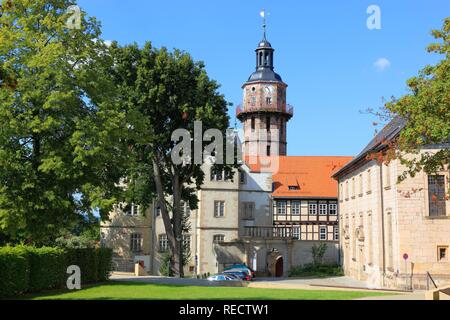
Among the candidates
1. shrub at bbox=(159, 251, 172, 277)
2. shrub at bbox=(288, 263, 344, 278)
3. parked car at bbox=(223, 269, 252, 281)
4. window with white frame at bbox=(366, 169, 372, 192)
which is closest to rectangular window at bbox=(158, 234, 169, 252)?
shrub at bbox=(159, 251, 172, 277)

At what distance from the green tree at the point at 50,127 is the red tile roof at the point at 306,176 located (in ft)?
125

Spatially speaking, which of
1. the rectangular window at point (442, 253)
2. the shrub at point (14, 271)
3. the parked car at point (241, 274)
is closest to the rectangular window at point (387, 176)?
the rectangular window at point (442, 253)

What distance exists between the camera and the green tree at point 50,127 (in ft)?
79.0

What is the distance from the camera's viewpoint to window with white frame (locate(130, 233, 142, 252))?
56.3 meters

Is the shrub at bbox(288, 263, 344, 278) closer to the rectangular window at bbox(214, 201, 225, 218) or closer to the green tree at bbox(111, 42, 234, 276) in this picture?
the rectangular window at bbox(214, 201, 225, 218)

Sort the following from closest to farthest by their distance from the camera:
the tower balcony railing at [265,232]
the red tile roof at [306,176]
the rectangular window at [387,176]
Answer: the rectangular window at [387,176], the tower balcony railing at [265,232], the red tile roof at [306,176]

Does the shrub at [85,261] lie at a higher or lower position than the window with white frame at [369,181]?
lower

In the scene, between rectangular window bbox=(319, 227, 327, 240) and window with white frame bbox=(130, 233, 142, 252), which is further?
rectangular window bbox=(319, 227, 327, 240)

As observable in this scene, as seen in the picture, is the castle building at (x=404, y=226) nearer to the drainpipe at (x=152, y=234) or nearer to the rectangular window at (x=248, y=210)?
the rectangular window at (x=248, y=210)

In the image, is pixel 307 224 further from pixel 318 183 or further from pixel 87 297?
pixel 87 297

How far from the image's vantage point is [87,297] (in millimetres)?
22172

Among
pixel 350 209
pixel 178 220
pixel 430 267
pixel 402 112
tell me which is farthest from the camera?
pixel 350 209

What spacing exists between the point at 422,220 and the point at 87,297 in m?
20.3
